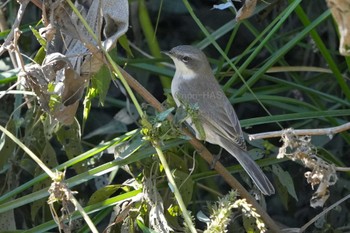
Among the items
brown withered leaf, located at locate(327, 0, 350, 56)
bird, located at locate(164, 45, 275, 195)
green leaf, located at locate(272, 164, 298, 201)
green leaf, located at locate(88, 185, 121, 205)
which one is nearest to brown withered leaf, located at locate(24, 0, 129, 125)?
green leaf, located at locate(88, 185, 121, 205)

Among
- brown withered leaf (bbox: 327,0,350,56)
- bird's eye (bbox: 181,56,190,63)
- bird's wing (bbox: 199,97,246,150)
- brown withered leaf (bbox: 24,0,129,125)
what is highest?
brown withered leaf (bbox: 327,0,350,56)

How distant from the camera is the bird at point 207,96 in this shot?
3941 mm

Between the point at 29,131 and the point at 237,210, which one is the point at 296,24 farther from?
the point at 29,131

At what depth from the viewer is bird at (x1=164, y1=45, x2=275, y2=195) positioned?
12.9 feet

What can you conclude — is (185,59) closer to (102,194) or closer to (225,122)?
(225,122)

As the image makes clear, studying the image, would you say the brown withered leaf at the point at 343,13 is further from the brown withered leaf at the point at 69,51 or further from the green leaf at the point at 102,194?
the green leaf at the point at 102,194

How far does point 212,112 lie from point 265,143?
2.46ft

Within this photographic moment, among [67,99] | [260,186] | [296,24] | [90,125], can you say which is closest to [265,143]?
[260,186]

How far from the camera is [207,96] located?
14.2 ft

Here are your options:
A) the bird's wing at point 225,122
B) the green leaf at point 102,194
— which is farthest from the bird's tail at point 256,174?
the green leaf at point 102,194

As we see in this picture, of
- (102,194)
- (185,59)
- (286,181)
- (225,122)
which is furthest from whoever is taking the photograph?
(185,59)

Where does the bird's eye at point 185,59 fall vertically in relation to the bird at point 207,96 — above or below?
above

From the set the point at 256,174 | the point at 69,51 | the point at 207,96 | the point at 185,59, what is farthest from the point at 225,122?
the point at 69,51

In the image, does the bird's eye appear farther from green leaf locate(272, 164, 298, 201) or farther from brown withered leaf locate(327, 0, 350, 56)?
brown withered leaf locate(327, 0, 350, 56)
